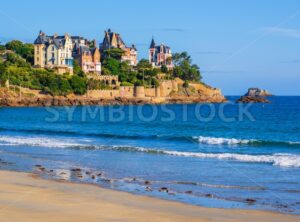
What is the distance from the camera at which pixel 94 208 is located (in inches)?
556

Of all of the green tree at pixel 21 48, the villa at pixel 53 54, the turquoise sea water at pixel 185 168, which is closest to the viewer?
the turquoise sea water at pixel 185 168

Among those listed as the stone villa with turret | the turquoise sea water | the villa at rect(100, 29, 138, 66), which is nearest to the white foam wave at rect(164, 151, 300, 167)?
the turquoise sea water

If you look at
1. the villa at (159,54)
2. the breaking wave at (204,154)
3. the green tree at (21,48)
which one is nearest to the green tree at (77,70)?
the green tree at (21,48)

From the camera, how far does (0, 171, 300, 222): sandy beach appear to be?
13.0 meters

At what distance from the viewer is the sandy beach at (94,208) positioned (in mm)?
13039

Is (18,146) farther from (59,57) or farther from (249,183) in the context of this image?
(59,57)

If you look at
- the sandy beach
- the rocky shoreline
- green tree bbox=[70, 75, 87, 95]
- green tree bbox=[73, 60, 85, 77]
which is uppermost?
Answer: green tree bbox=[73, 60, 85, 77]

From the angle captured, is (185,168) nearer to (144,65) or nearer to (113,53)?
Answer: (144,65)

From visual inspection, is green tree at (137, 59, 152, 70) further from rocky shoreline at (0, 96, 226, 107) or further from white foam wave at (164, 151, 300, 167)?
white foam wave at (164, 151, 300, 167)

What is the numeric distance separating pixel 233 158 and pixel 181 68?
104 m

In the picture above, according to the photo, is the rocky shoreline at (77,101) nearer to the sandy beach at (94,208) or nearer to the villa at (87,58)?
the villa at (87,58)

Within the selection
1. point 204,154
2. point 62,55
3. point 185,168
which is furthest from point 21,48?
point 185,168

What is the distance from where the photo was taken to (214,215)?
1361cm

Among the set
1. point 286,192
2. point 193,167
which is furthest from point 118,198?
point 193,167
